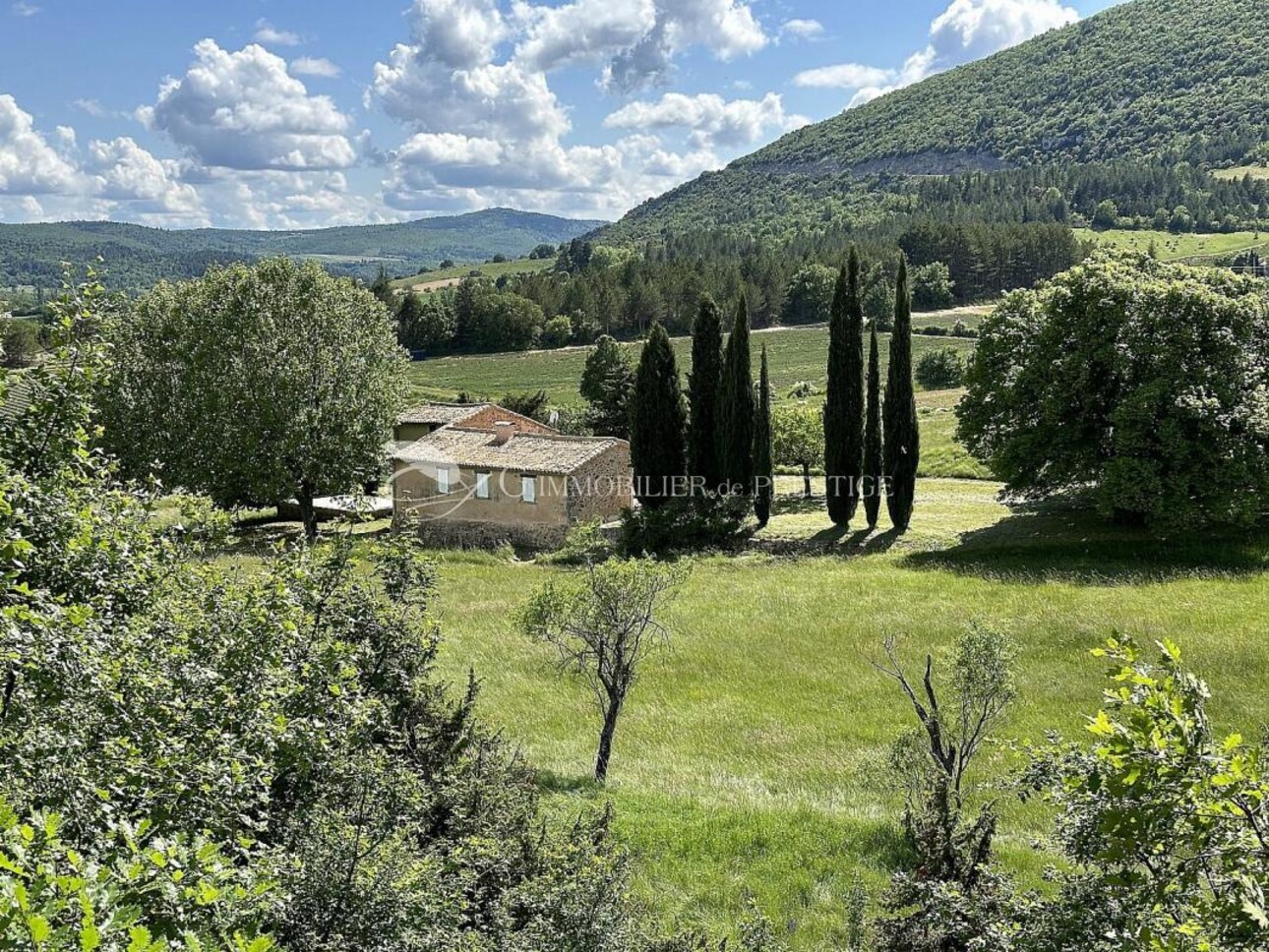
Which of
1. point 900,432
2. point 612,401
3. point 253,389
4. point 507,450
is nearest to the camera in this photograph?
point 900,432

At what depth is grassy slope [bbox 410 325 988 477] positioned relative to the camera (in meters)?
63.1

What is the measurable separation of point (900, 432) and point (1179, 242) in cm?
13308

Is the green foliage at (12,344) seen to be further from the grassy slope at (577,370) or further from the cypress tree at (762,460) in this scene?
the grassy slope at (577,370)

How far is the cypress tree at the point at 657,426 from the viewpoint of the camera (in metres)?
34.2

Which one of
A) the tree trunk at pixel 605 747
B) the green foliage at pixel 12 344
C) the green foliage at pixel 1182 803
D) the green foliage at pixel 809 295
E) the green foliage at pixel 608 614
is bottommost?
the tree trunk at pixel 605 747

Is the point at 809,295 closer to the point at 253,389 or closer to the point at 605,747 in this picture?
the point at 253,389

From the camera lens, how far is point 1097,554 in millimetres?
24609

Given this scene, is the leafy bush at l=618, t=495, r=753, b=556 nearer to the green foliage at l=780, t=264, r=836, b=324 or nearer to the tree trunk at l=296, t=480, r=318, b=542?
the tree trunk at l=296, t=480, r=318, b=542

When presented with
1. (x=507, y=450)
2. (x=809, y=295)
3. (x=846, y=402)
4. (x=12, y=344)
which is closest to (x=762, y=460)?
(x=846, y=402)

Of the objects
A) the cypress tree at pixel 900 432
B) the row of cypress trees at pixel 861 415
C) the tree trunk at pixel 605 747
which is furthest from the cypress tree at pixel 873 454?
the tree trunk at pixel 605 747

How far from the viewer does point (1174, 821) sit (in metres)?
3.70

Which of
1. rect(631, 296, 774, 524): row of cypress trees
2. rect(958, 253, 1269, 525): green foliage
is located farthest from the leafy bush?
rect(958, 253, 1269, 525): green foliage

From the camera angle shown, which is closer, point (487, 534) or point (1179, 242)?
point (487, 534)

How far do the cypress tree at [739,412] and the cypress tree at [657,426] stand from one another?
223cm
